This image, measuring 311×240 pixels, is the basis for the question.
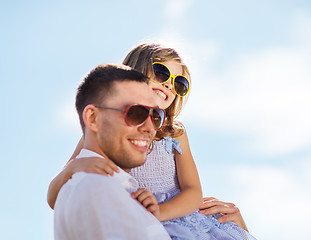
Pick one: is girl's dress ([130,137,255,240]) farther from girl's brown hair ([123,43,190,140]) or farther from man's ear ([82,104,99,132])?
man's ear ([82,104,99,132])

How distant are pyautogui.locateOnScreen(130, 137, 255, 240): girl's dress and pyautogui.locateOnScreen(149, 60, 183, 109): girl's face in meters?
0.44

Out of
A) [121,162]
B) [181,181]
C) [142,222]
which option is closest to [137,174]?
[181,181]

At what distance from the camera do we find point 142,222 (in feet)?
7.04

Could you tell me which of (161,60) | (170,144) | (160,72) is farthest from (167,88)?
(170,144)

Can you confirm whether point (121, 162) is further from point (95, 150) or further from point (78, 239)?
point (78, 239)

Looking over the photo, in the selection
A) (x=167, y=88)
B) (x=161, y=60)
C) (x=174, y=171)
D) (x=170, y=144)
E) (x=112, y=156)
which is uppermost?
(x=161, y=60)

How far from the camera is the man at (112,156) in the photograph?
6.50 feet

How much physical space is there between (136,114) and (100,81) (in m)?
0.36

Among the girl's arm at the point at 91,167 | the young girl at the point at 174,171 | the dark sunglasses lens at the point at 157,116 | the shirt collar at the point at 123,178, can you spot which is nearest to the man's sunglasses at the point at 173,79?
the young girl at the point at 174,171

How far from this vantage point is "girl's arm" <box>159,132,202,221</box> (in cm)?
375

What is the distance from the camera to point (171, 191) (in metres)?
4.29

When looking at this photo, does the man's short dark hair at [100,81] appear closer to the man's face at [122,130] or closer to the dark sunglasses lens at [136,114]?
the man's face at [122,130]

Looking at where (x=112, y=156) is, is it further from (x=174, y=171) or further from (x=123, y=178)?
(x=174, y=171)

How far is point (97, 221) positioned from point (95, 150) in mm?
771
